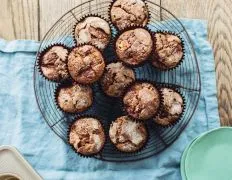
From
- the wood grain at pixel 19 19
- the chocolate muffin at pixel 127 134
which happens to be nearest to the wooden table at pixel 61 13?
the wood grain at pixel 19 19

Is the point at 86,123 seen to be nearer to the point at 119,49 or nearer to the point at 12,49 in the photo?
the point at 119,49

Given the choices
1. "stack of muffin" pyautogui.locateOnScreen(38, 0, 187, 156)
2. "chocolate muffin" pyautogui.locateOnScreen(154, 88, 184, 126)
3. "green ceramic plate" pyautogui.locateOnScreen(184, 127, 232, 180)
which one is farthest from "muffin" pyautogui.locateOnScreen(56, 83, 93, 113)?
"green ceramic plate" pyautogui.locateOnScreen(184, 127, 232, 180)

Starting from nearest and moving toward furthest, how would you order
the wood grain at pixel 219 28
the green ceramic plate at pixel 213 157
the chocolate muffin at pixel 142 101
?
the chocolate muffin at pixel 142 101
the green ceramic plate at pixel 213 157
the wood grain at pixel 219 28

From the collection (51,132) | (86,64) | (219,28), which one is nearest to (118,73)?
(86,64)

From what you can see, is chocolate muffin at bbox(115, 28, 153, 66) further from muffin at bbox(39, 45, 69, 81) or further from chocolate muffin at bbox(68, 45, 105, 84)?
muffin at bbox(39, 45, 69, 81)

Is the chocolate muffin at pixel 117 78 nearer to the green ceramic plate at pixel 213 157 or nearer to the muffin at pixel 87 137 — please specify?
the muffin at pixel 87 137

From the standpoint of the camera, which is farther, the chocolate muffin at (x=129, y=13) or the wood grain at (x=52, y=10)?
the wood grain at (x=52, y=10)

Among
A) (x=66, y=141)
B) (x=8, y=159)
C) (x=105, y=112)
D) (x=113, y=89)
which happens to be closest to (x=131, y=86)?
(x=113, y=89)
